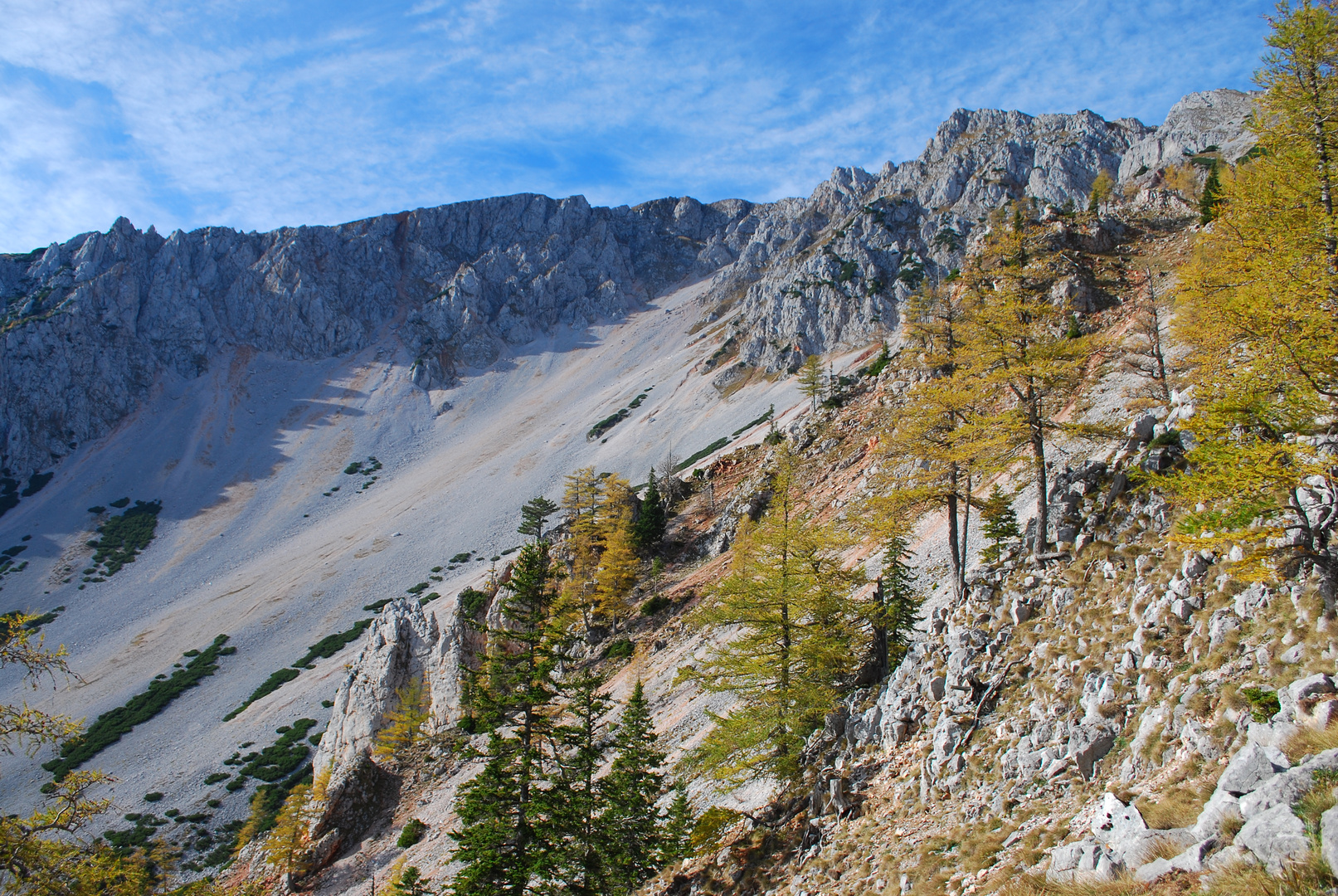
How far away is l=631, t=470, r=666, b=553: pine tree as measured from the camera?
5012 centimetres

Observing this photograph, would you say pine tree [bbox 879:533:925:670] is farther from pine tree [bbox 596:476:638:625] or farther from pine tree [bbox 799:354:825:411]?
pine tree [bbox 799:354:825:411]

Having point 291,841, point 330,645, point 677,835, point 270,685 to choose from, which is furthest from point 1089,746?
point 330,645

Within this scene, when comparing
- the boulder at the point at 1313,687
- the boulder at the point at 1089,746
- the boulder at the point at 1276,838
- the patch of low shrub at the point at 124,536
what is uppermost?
the patch of low shrub at the point at 124,536

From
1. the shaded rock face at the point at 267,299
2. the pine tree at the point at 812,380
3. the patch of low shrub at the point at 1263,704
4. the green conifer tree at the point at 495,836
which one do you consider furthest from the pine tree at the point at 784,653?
the shaded rock face at the point at 267,299

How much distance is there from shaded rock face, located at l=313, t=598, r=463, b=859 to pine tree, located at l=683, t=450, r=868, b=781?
1056 inches

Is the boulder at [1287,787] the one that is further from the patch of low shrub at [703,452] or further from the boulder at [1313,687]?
the patch of low shrub at [703,452]

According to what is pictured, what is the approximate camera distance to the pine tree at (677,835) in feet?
57.6

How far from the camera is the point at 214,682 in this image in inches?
2461

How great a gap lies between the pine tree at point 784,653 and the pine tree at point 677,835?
144 cm

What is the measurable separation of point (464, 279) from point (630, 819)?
174 m

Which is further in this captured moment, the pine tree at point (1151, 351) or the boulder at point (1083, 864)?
the pine tree at point (1151, 351)

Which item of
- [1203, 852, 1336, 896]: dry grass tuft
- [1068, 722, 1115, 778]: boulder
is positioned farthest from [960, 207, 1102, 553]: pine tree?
[1203, 852, 1336, 896]: dry grass tuft

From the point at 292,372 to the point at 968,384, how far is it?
17111 cm

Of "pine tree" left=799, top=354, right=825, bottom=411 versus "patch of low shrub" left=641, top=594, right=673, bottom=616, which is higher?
"pine tree" left=799, top=354, right=825, bottom=411
